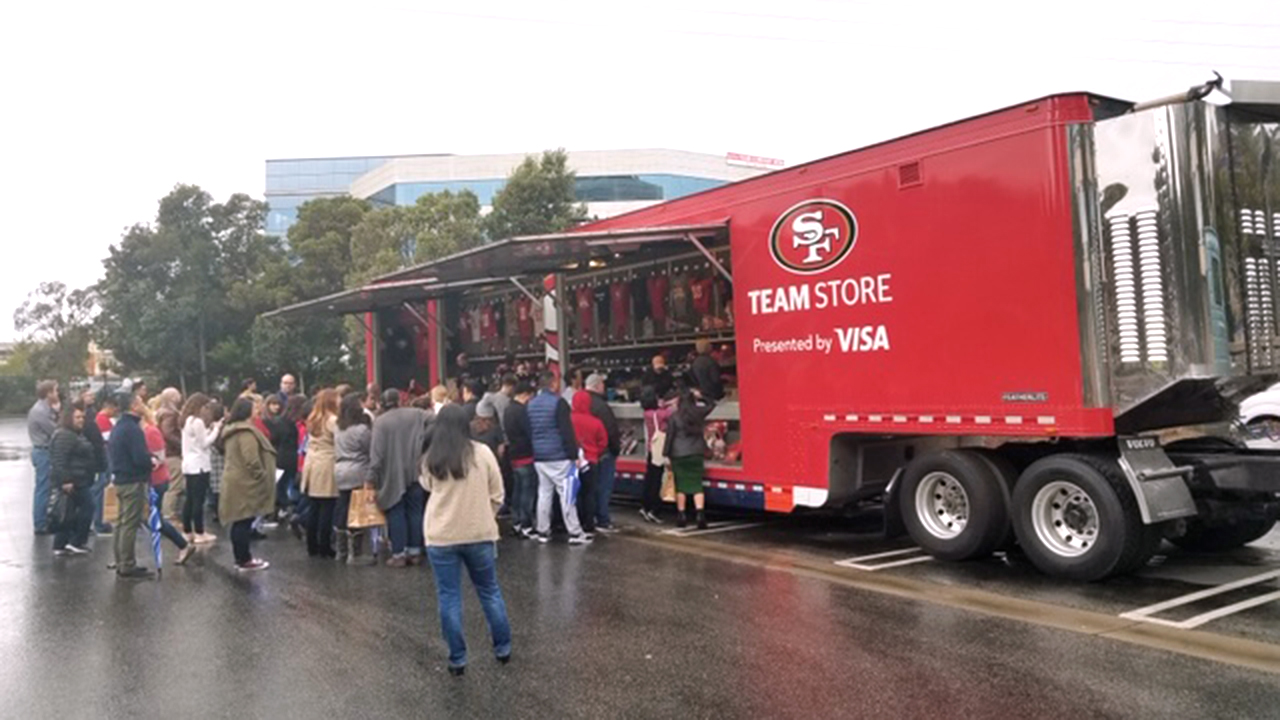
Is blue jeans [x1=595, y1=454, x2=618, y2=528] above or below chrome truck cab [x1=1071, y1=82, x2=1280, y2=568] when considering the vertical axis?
below

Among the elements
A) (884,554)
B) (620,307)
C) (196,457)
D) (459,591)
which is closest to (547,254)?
(620,307)

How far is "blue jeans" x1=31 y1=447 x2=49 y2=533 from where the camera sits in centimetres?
1157

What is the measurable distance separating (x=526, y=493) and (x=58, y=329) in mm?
59567

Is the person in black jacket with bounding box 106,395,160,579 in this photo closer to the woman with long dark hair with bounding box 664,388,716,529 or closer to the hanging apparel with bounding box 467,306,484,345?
the woman with long dark hair with bounding box 664,388,716,529

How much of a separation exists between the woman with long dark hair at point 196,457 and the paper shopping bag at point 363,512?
2020 millimetres

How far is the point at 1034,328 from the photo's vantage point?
7461 mm

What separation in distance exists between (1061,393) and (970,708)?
3263mm

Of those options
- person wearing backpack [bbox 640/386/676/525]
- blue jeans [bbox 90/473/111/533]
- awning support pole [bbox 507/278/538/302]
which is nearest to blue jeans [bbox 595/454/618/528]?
person wearing backpack [bbox 640/386/676/525]

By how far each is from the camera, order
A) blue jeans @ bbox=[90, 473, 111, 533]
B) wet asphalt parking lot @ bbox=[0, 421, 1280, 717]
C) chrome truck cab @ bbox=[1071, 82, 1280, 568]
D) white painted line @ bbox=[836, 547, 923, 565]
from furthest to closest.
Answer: blue jeans @ bbox=[90, 473, 111, 533], white painted line @ bbox=[836, 547, 923, 565], chrome truck cab @ bbox=[1071, 82, 1280, 568], wet asphalt parking lot @ bbox=[0, 421, 1280, 717]

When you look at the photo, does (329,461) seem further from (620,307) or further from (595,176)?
(595,176)

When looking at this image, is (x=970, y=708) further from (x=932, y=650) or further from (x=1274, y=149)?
(x=1274, y=149)

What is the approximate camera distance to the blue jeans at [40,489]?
1157 cm

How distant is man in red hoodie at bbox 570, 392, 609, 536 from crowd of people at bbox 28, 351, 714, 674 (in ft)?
0.05

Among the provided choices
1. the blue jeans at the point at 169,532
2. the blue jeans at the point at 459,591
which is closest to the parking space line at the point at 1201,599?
the blue jeans at the point at 459,591
